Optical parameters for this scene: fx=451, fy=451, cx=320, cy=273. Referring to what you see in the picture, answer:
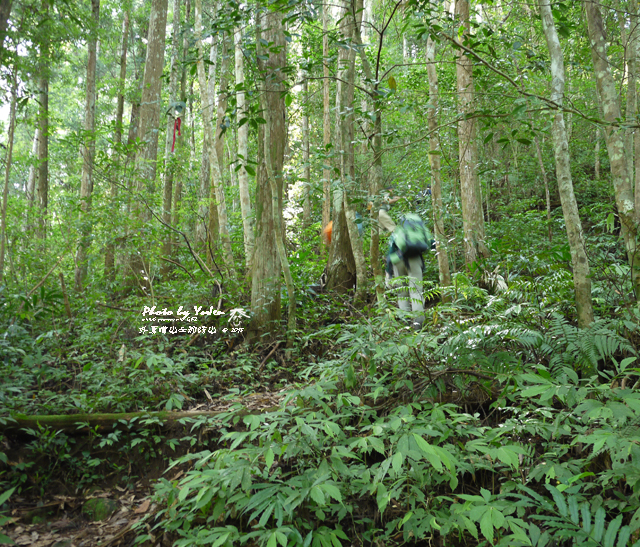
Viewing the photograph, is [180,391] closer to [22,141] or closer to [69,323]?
[69,323]

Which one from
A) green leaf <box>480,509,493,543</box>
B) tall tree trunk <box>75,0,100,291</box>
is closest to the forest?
green leaf <box>480,509,493,543</box>

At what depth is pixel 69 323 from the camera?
21.2 feet

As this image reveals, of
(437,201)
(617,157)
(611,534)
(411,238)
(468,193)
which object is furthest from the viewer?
(468,193)

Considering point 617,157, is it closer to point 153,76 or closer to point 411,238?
point 411,238

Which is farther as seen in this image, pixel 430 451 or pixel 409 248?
pixel 409 248

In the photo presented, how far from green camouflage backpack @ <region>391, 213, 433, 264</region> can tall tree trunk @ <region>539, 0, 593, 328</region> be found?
226 centimetres

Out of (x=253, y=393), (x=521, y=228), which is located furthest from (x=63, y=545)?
(x=521, y=228)

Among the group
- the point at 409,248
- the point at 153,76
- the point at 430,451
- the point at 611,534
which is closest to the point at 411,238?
the point at 409,248

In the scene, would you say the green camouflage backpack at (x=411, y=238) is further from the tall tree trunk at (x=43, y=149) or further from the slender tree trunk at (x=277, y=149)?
the tall tree trunk at (x=43, y=149)

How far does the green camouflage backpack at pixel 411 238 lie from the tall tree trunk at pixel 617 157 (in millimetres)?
2213

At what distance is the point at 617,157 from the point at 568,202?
1141 millimetres

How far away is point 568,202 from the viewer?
378cm

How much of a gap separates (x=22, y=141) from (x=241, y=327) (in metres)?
33.9

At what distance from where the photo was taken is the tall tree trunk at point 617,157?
12.4 feet
